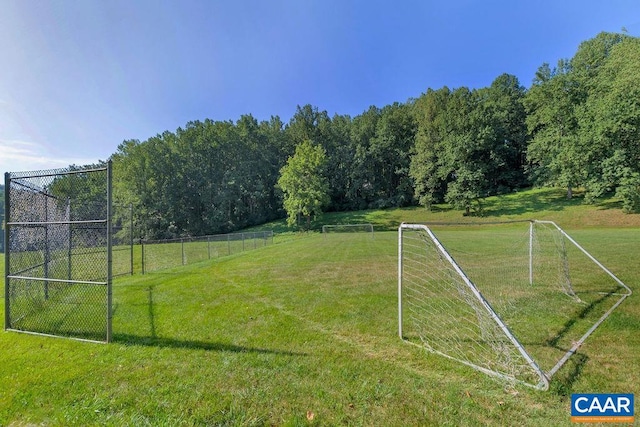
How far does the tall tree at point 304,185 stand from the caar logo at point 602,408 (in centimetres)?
3717

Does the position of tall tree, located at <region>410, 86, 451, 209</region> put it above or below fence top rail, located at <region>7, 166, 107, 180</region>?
above

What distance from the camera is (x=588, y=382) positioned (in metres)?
3.58

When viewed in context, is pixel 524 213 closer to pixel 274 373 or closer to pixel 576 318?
pixel 576 318

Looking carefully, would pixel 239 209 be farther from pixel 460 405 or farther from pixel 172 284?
pixel 460 405

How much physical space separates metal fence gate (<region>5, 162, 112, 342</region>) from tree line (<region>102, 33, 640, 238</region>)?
28.6 m

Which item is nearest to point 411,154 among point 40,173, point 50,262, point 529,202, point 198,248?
point 529,202

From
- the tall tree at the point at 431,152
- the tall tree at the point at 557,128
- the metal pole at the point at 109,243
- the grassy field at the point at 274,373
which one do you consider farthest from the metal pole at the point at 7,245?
the tall tree at the point at 431,152

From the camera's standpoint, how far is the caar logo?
2994mm

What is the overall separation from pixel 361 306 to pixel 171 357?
381cm

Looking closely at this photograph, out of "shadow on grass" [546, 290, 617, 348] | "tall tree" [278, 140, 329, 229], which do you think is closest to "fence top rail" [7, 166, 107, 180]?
"shadow on grass" [546, 290, 617, 348]

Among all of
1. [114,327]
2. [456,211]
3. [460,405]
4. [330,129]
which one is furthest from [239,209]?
[460,405]

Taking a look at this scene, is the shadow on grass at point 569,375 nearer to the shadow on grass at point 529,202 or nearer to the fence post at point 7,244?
the fence post at point 7,244

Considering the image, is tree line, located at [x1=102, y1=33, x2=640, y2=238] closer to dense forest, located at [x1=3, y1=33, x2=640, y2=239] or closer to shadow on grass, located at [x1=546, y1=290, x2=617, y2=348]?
dense forest, located at [x1=3, y1=33, x2=640, y2=239]

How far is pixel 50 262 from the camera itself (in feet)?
25.5
